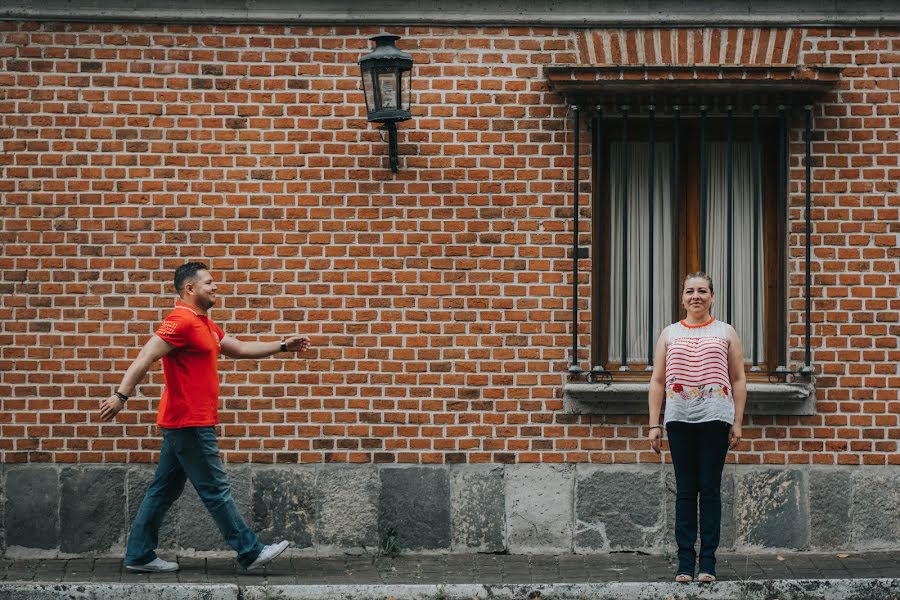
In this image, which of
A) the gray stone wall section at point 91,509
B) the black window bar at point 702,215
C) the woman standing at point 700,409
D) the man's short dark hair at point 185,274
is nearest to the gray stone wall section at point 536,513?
the black window bar at point 702,215

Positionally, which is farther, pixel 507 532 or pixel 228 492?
pixel 507 532

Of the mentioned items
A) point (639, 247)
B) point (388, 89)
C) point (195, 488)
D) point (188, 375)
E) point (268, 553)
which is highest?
point (388, 89)

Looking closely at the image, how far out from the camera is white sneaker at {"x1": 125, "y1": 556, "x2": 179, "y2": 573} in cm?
716

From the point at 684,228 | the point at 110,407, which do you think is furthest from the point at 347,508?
the point at 684,228

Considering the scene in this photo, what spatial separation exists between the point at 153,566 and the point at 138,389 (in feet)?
4.16

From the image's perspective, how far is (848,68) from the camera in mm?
7898

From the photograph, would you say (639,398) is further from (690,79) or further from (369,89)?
(369,89)

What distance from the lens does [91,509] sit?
25.5 feet

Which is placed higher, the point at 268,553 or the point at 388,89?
the point at 388,89

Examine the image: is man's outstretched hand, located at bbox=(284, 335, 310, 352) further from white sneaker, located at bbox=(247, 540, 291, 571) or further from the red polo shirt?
white sneaker, located at bbox=(247, 540, 291, 571)

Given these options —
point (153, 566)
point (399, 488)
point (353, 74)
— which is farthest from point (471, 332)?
point (153, 566)

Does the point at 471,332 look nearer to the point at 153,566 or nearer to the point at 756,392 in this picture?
the point at 756,392

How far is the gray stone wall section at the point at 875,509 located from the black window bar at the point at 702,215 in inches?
30.7

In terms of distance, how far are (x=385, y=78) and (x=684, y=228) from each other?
7.51 ft
